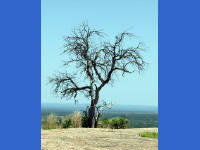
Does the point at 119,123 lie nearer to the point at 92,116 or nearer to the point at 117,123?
the point at 117,123

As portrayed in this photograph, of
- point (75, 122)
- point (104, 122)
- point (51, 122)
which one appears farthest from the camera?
point (104, 122)

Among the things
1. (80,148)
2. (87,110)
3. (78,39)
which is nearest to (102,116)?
(87,110)

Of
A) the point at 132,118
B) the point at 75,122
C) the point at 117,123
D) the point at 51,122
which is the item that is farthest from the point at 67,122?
the point at 132,118

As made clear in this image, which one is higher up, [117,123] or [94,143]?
[94,143]

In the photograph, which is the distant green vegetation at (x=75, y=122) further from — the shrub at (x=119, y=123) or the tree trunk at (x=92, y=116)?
the tree trunk at (x=92, y=116)

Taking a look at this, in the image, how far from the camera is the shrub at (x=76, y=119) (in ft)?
50.8

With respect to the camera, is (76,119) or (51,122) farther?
(76,119)

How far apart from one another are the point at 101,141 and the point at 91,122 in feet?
22.0

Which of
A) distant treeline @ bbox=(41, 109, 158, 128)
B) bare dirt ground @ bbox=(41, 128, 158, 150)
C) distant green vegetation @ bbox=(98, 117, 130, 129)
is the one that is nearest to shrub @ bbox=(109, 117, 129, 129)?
distant green vegetation @ bbox=(98, 117, 130, 129)

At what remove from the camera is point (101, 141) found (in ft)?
30.5

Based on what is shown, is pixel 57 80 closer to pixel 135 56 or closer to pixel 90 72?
pixel 90 72

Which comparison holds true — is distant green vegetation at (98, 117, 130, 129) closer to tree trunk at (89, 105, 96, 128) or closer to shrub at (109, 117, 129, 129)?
shrub at (109, 117, 129, 129)

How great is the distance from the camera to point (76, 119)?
15562 millimetres

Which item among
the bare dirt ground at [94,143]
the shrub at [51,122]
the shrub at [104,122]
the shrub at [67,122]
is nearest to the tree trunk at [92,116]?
the shrub at [104,122]
